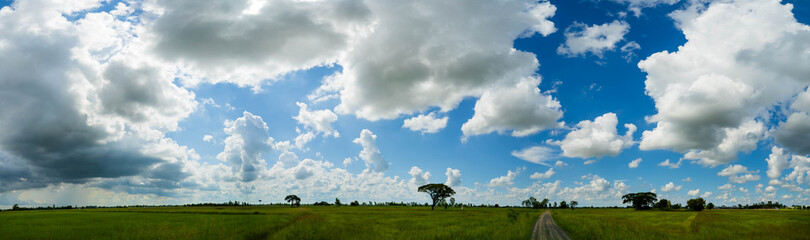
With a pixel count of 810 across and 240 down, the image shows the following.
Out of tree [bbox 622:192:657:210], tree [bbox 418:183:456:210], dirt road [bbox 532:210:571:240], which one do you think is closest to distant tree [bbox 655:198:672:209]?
tree [bbox 622:192:657:210]

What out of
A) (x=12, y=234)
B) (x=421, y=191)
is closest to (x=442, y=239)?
(x=12, y=234)

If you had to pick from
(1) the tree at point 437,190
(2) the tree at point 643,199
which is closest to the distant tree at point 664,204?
(2) the tree at point 643,199

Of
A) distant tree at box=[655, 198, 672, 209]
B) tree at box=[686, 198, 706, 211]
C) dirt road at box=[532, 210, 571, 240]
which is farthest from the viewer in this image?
distant tree at box=[655, 198, 672, 209]

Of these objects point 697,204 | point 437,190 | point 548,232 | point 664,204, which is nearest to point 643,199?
point 664,204

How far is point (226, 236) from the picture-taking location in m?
34.4

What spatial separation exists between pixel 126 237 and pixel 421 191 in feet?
363

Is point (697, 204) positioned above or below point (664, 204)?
above

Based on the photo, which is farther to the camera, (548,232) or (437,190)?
(437,190)

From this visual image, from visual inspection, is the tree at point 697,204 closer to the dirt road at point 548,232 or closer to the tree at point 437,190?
the tree at point 437,190

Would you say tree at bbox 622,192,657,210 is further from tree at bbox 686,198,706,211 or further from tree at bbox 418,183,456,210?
tree at bbox 418,183,456,210

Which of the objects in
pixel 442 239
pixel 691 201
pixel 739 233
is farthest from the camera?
pixel 691 201

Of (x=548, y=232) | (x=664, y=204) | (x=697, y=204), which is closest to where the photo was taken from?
(x=548, y=232)

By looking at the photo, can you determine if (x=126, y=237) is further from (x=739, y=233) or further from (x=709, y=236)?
(x=739, y=233)

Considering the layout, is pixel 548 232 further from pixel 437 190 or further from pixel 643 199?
pixel 643 199
